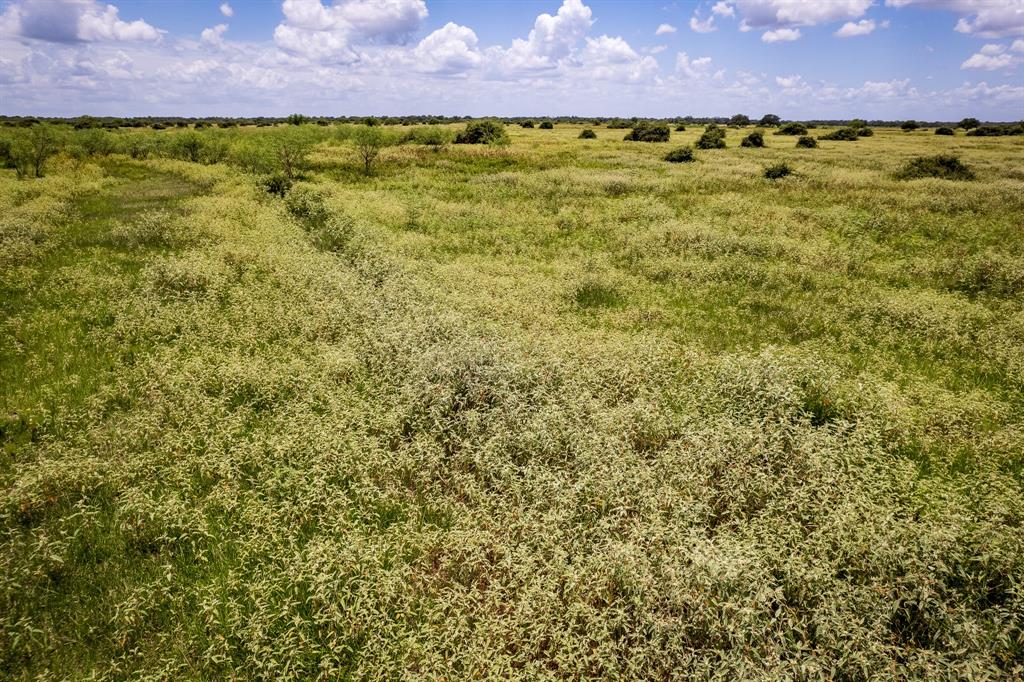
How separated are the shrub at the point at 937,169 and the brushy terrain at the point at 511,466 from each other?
2251 centimetres

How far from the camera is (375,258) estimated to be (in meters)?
21.7

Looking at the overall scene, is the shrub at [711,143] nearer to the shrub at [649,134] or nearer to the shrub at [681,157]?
the shrub at [649,134]

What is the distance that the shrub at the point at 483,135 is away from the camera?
70.5 meters

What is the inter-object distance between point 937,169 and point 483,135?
52.7 meters

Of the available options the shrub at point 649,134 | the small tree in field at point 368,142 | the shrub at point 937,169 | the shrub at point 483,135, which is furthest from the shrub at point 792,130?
the small tree in field at point 368,142

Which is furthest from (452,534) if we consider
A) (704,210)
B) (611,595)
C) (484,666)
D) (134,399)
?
(704,210)

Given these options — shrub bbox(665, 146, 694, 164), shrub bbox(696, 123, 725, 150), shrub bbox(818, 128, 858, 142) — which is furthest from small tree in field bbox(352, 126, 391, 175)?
shrub bbox(818, 128, 858, 142)

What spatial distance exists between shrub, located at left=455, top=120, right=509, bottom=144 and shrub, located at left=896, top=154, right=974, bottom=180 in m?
46.9

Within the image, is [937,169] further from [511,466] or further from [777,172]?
[511,466]

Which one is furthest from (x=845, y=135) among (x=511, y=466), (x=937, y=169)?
(x=511, y=466)

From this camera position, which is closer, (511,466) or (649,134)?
(511,466)

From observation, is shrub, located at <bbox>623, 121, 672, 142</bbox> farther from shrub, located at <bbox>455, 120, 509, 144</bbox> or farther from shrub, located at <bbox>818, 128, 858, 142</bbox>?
shrub, located at <bbox>818, 128, 858, 142</bbox>

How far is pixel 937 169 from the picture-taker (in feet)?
133

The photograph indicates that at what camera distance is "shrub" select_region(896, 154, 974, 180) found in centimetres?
3991
